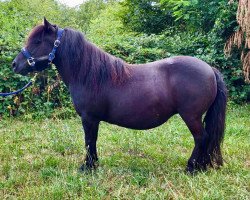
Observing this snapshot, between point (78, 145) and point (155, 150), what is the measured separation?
122cm

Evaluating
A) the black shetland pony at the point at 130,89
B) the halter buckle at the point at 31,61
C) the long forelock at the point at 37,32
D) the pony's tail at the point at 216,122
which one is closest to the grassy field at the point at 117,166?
the pony's tail at the point at 216,122

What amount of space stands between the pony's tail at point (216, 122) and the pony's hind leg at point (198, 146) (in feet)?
0.20

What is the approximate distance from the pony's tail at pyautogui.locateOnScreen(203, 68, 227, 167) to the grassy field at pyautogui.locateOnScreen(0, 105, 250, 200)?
0.27 metres

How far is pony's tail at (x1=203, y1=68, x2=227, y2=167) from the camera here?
12.4 feet

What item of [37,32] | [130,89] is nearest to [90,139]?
[130,89]

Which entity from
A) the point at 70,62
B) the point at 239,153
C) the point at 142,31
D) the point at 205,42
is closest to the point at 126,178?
the point at 70,62

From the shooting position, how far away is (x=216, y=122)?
3777 mm

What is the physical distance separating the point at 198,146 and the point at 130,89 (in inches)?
41.6

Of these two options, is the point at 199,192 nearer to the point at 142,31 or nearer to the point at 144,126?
the point at 144,126

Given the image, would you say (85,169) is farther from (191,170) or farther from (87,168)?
(191,170)

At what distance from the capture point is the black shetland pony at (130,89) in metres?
3.70

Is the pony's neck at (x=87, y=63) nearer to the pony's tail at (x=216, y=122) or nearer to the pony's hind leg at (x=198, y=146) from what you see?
the pony's hind leg at (x=198, y=146)

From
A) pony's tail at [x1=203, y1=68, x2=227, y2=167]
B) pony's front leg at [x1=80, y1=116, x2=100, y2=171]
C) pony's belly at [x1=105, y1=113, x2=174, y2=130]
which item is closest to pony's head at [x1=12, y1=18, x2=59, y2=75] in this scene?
pony's front leg at [x1=80, y1=116, x2=100, y2=171]

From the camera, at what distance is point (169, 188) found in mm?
3285
